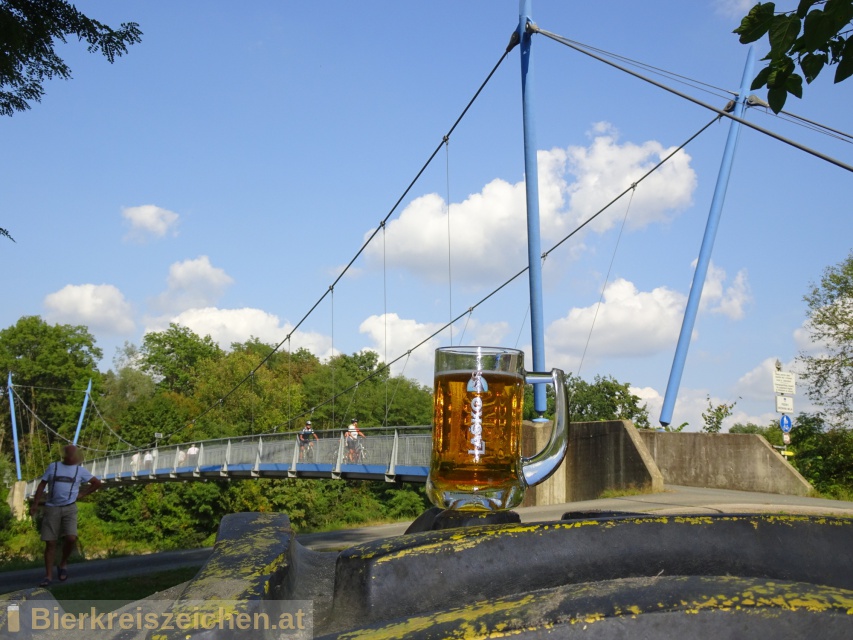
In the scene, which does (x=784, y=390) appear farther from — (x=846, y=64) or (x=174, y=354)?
(x=174, y=354)

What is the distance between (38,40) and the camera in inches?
236

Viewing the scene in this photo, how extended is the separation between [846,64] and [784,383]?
12.7m

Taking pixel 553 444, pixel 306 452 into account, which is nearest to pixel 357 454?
pixel 306 452

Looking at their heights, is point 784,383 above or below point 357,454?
above

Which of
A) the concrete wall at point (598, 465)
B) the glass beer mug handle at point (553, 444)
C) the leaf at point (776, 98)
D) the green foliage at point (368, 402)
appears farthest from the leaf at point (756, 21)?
the green foliage at point (368, 402)

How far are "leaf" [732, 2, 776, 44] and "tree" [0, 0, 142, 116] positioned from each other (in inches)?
185

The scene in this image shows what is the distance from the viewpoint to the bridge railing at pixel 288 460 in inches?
631

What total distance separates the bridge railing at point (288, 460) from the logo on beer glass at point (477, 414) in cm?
1071

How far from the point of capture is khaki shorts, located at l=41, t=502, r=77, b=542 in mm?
7309

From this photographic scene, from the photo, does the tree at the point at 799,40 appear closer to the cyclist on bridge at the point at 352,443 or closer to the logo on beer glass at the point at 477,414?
the logo on beer glass at the point at 477,414

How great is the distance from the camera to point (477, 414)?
1248 millimetres

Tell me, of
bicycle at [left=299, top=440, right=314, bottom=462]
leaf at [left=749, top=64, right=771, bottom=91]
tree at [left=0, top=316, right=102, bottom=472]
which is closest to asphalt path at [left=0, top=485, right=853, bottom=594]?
leaf at [left=749, top=64, right=771, bottom=91]

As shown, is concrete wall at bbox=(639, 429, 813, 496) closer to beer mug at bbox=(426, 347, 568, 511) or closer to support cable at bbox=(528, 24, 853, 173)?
support cable at bbox=(528, 24, 853, 173)

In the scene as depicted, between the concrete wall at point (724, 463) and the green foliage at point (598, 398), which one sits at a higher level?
the green foliage at point (598, 398)
